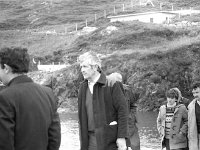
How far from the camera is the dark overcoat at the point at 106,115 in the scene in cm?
578

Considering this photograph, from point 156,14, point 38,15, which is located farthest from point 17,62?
point 38,15

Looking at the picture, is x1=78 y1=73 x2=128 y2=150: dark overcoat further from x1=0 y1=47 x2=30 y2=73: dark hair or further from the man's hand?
x1=0 y1=47 x2=30 y2=73: dark hair

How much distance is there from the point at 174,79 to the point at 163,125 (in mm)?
20633

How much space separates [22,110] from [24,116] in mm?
51

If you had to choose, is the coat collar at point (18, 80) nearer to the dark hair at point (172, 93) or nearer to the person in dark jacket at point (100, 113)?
the person in dark jacket at point (100, 113)

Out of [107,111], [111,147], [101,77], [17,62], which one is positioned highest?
[17,62]

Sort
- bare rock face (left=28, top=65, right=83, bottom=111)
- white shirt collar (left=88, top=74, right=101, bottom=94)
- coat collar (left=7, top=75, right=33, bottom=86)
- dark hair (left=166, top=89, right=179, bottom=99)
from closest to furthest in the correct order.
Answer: coat collar (left=7, top=75, right=33, bottom=86) < white shirt collar (left=88, top=74, right=101, bottom=94) < dark hair (left=166, top=89, right=179, bottom=99) < bare rock face (left=28, top=65, right=83, bottom=111)

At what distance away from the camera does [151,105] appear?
1045 inches

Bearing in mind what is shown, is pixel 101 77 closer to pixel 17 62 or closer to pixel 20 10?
pixel 17 62

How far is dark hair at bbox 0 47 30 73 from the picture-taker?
3951mm

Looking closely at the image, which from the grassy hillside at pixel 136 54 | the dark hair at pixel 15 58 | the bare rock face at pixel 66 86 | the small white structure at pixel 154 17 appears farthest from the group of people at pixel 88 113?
the small white structure at pixel 154 17

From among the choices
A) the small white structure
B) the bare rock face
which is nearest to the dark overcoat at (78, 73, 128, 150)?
the bare rock face

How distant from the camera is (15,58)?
3.95 meters

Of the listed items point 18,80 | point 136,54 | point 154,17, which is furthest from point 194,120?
point 154,17
